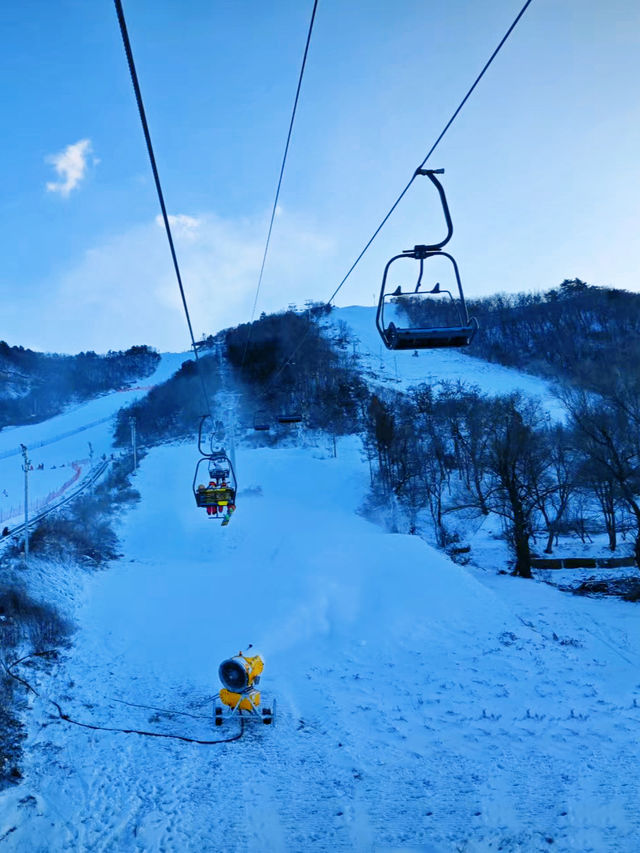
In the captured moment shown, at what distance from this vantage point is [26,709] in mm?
10719

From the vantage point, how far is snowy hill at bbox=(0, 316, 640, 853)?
7582 mm

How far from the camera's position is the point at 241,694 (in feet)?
36.3

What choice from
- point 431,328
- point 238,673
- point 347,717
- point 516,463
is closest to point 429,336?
point 431,328

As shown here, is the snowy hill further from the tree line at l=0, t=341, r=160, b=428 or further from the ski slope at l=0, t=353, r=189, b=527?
the tree line at l=0, t=341, r=160, b=428

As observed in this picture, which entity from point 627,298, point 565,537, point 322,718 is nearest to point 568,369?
point 627,298

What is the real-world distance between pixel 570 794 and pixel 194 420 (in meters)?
61.3

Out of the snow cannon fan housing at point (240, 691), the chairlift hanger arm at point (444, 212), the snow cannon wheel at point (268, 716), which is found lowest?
the snow cannon wheel at point (268, 716)

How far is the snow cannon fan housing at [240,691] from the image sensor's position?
1102 cm

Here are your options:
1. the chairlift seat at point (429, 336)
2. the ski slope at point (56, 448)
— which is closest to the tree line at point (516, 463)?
the chairlift seat at point (429, 336)

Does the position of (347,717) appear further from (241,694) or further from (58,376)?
(58,376)

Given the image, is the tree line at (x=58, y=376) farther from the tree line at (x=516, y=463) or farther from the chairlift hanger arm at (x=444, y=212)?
the chairlift hanger arm at (x=444, y=212)

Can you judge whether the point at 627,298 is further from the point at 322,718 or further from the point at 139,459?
the point at 322,718

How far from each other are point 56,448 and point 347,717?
68623mm

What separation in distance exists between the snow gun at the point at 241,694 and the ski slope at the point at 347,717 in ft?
1.16
